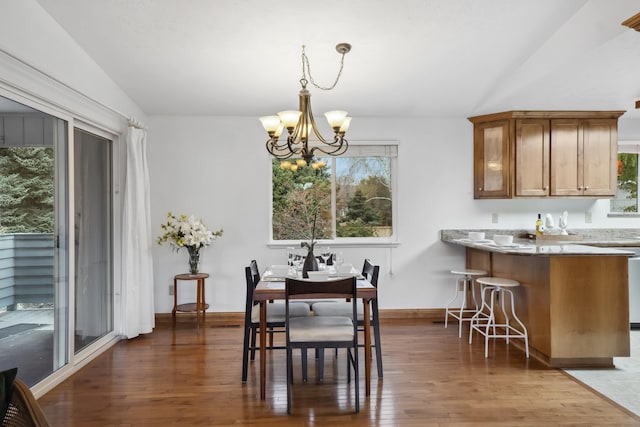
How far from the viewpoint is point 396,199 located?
480 cm

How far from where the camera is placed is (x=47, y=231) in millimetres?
2902

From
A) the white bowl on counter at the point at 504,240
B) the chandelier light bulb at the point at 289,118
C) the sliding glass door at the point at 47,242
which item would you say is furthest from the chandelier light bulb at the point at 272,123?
the white bowl on counter at the point at 504,240

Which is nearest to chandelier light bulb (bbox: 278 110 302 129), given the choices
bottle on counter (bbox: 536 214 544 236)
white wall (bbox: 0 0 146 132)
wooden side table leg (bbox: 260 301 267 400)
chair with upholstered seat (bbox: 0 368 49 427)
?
wooden side table leg (bbox: 260 301 267 400)

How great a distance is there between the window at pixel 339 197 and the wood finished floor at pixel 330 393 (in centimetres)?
154

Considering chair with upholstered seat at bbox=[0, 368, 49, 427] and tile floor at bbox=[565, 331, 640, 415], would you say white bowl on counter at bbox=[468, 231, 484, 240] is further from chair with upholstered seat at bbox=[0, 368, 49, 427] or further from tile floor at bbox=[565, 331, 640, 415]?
chair with upholstered seat at bbox=[0, 368, 49, 427]

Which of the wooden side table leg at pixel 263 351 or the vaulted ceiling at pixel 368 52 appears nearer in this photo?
the wooden side table leg at pixel 263 351

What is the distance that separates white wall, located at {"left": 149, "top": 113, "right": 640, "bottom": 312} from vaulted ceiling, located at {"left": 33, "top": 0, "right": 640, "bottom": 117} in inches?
12.4

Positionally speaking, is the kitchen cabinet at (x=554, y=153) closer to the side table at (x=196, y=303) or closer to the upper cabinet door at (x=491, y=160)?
the upper cabinet door at (x=491, y=160)

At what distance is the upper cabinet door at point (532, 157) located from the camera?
173 inches

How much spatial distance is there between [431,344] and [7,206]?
350cm

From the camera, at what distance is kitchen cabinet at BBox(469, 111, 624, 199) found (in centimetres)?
440

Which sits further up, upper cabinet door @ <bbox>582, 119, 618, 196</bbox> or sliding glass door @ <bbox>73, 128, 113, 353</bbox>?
upper cabinet door @ <bbox>582, 119, 618, 196</bbox>

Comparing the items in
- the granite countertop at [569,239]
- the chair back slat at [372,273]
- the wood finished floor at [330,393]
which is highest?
the granite countertop at [569,239]

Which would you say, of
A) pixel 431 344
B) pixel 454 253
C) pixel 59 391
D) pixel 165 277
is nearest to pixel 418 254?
pixel 454 253
